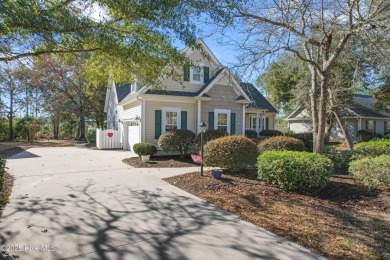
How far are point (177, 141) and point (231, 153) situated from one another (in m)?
4.90

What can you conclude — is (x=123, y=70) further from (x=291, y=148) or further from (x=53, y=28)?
(x=291, y=148)

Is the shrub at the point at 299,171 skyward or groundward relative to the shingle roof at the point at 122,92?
groundward

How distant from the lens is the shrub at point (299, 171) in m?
6.52

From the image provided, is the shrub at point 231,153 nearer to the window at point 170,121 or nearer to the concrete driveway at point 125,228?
the concrete driveway at point 125,228

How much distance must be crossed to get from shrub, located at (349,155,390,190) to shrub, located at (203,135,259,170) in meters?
3.07

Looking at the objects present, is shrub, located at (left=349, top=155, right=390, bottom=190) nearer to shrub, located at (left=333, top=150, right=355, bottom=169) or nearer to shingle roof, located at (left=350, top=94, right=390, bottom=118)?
shrub, located at (left=333, top=150, right=355, bottom=169)

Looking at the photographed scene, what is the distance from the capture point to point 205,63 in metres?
15.8

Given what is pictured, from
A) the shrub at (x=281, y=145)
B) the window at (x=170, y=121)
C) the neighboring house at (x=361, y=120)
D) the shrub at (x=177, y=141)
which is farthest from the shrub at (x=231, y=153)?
the neighboring house at (x=361, y=120)

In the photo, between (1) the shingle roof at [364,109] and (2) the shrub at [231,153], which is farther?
(1) the shingle roof at [364,109]

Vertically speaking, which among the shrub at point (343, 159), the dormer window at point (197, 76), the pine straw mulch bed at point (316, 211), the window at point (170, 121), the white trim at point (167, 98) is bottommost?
the pine straw mulch bed at point (316, 211)

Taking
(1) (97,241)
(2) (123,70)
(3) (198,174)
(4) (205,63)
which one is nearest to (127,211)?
(1) (97,241)

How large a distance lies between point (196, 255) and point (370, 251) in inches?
99.2

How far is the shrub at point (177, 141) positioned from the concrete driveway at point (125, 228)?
585 centimetres

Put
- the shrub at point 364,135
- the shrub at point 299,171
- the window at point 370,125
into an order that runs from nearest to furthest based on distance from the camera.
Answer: the shrub at point 299,171 → the shrub at point 364,135 → the window at point 370,125
